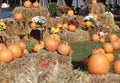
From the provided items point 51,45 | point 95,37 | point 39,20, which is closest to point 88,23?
point 95,37

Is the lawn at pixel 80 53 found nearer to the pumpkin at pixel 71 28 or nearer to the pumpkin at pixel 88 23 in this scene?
the pumpkin at pixel 71 28

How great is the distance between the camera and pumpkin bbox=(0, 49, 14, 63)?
22.3 feet

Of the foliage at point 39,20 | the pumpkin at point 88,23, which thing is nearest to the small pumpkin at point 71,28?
the pumpkin at point 88,23

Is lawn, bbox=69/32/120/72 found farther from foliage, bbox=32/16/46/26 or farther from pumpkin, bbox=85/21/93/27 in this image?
pumpkin, bbox=85/21/93/27

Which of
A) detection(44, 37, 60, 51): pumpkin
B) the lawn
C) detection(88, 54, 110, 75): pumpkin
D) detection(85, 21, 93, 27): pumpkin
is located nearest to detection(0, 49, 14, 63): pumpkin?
detection(44, 37, 60, 51): pumpkin

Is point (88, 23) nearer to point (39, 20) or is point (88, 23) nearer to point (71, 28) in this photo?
point (71, 28)

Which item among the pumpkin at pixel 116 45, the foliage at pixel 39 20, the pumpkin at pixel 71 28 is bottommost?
the pumpkin at pixel 71 28

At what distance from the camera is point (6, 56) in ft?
22.2

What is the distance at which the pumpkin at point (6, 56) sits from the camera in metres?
6.79

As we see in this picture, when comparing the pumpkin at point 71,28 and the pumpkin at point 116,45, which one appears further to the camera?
the pumpkin at point 71,28

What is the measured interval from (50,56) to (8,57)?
777mm

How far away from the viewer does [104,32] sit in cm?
1595

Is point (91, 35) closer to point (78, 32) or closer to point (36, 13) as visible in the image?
point (78, 32)

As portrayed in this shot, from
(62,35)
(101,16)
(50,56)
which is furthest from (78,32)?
(50,56)
